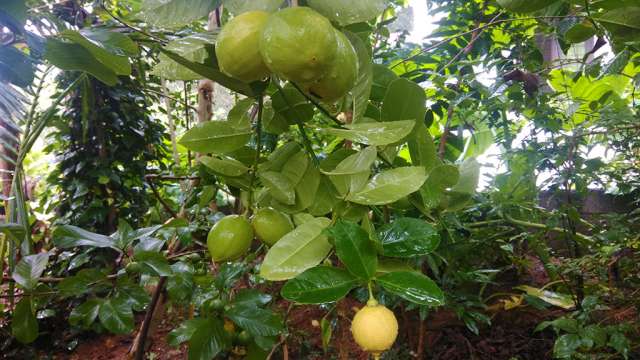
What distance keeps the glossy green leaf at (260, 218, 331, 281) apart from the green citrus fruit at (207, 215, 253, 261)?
8 centimetres

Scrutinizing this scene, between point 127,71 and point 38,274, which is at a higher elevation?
point 127,71

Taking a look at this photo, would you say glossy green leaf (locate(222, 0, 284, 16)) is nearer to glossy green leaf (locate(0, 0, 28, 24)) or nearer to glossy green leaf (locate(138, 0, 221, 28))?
glossy green leaf (locate(138, 0, 221, 28))

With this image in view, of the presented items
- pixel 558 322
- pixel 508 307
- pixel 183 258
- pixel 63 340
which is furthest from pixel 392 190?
pixel 63 340

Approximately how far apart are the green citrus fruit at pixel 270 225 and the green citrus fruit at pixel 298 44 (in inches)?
7.0

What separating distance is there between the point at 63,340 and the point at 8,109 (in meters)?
1.66

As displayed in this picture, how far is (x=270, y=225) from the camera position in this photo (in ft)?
1.28

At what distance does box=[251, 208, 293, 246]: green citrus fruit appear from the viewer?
1.27ft

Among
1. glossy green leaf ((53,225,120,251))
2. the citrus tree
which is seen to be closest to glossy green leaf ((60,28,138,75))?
the citrus tree

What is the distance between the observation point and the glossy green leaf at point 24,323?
668mm

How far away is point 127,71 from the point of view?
412mm

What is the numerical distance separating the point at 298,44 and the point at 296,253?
160mm

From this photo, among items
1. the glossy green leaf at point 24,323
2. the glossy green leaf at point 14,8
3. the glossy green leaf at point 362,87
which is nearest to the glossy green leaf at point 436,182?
the glossy green leaf at point 362,87

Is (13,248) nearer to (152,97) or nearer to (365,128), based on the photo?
(365,128)

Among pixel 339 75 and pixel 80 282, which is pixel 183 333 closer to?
pixel 80 282
